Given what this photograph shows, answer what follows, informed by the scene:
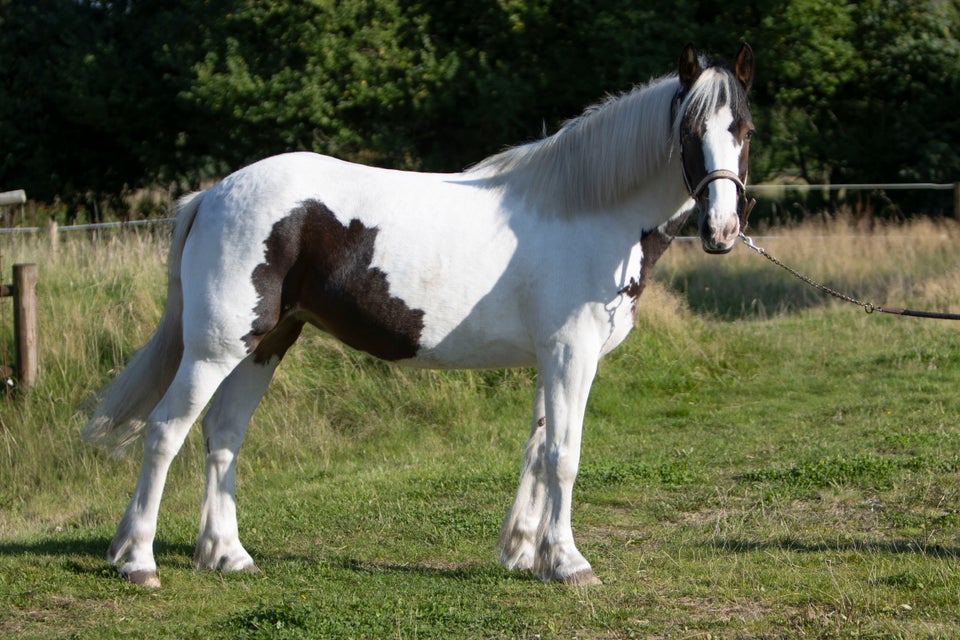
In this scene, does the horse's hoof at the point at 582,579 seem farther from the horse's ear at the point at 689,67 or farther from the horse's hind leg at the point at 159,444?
the horse's ear at the point at 689,67

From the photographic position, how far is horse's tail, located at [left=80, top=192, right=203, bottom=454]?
16.2 ft

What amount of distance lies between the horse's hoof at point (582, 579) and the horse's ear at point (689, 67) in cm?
214

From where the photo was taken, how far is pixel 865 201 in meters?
19.1

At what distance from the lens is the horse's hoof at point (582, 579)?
177 inches

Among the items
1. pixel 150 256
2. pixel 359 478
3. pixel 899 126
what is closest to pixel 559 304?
pixel 359 478

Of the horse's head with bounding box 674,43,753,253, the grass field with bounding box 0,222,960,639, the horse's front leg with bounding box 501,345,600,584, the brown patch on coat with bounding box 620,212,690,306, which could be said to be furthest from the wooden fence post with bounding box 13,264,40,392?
the horse's head with bounding box 674,43,753,253

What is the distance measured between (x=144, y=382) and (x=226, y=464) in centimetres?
55

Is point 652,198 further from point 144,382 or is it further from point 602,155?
point 144,382

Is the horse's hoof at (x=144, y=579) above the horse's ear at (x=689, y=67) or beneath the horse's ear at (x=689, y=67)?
beneath

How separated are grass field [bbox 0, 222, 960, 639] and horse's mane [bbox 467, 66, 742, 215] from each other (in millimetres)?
1718

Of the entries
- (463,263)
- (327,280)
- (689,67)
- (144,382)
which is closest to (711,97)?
(689,67)

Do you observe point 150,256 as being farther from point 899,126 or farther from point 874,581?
point 899,126

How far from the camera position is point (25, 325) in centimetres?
825

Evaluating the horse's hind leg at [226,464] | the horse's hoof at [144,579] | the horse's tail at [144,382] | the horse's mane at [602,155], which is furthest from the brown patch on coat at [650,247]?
the horse's hoof at [144,579]
